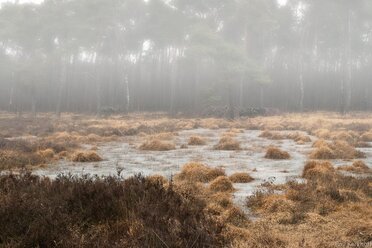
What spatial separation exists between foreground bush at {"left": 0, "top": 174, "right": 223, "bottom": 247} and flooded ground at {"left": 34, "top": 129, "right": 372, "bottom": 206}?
2.14m

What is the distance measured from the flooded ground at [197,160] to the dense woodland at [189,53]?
21.8 m

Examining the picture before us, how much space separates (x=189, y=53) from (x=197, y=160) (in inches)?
1143

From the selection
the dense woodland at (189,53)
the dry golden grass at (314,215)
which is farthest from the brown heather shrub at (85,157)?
the dense woodland at (189,53)

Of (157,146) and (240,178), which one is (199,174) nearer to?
(240,178)

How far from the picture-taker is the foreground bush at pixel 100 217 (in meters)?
4.50

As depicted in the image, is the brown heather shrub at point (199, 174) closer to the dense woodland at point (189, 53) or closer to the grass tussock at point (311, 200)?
the grass tussock at point (311, 200)

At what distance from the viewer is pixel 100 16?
43781mm

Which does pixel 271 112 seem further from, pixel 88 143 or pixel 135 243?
pixel 135 243

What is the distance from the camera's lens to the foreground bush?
14.8 feet

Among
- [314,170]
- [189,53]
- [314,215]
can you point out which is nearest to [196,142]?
[314,170]

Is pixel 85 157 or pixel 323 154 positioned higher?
pixel 323 154

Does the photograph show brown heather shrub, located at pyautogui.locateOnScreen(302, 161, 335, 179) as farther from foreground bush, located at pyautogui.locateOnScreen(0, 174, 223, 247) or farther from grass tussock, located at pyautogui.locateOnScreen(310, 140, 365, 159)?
foreground bush, located at pyautogui.locateOnScreen(0, 174, 223, 247)

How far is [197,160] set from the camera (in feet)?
45.4

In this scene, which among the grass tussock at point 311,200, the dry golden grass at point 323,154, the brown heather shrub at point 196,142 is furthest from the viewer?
the brown heather shrub at point 196,142
